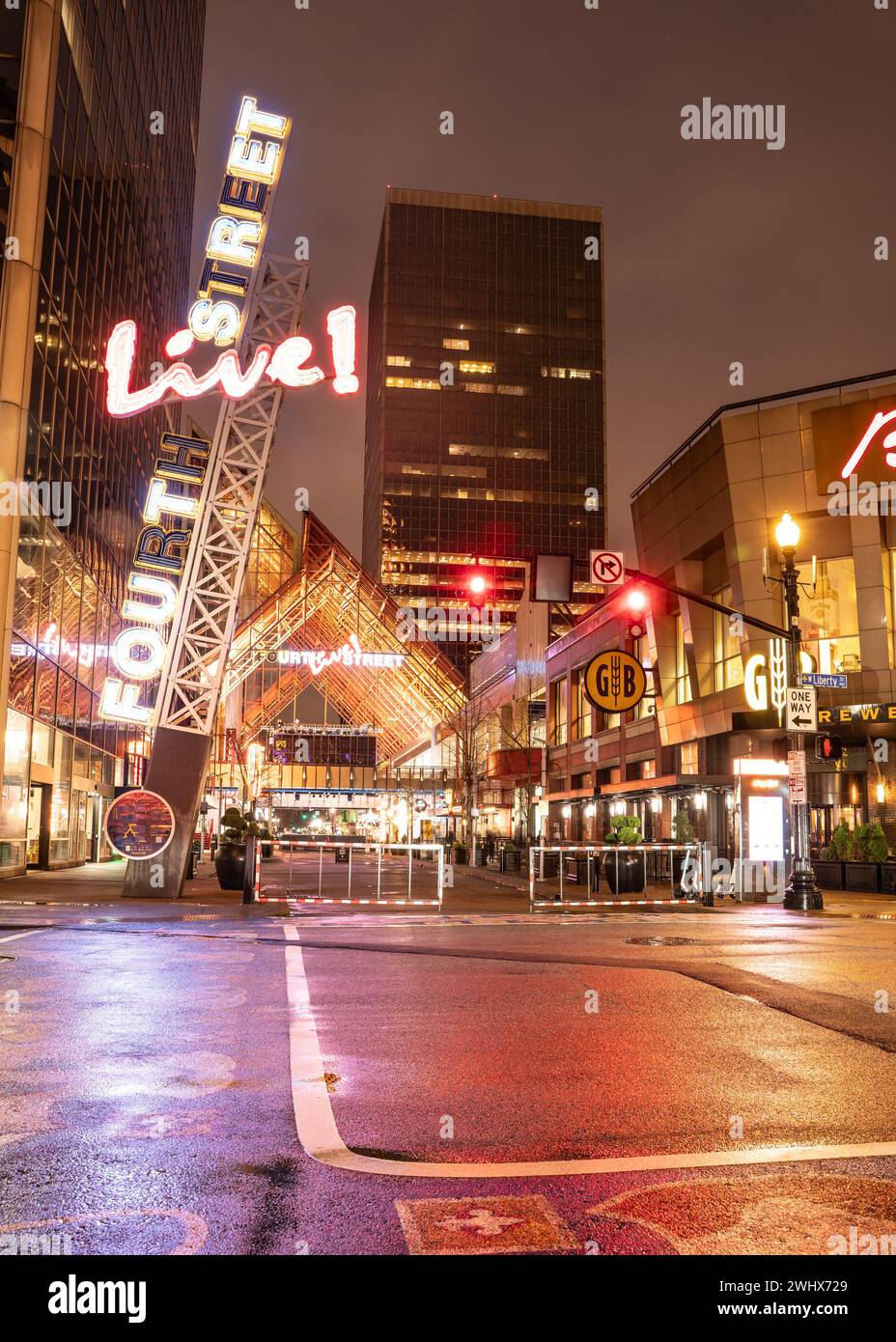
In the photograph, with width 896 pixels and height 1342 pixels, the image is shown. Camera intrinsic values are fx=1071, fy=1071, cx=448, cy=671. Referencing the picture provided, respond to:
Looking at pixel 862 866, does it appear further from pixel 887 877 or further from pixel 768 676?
pixel 768 676

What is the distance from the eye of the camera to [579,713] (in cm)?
5288

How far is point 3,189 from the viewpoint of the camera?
2638 centimetres

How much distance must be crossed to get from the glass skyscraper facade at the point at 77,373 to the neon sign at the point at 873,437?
910 inches

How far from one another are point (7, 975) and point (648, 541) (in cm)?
3364

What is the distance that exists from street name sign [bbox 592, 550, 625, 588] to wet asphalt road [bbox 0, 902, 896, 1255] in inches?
351

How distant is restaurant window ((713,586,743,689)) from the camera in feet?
114

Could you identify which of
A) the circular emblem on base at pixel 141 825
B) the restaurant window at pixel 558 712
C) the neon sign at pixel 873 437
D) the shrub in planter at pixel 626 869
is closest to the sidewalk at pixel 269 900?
the circular emblem on base at pixel 141 825

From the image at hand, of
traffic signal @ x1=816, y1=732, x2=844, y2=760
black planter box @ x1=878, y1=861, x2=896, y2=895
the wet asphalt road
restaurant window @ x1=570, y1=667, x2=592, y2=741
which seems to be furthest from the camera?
restaurant window @ x1=570, y1=667, x2=592, y2=741

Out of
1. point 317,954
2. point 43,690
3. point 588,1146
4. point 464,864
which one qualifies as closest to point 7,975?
point 317,954

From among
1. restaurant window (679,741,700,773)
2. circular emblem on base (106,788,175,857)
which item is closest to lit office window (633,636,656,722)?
restaurant window (679,741,700,773)

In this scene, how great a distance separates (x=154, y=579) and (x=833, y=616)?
794 inches

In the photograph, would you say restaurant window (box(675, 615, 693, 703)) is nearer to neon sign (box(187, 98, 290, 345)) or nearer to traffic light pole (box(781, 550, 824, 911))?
traffic light pole (box(781, 550, 824, 911))

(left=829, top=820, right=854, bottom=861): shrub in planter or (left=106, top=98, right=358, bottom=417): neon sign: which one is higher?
(left=106, top=98, right=358, bottom=417): neon sign

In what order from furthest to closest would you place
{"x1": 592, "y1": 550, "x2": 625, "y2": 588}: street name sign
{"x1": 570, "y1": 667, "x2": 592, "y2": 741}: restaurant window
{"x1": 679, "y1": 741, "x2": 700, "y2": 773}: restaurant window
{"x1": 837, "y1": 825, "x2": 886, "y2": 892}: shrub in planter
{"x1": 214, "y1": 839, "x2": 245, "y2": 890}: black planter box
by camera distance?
1. {"x1": 570, "y1": 667, "x2": 592, "y2": 741}: restaurant window
2. {"x1": 679, "y1": 741, "x2": 700, "y2": 773}: restaurant window
3. {"x1": 837, "y1": 825, "x2": 886, "y2": 892}: shrub in planter
4. {"x1": 214, "y1": 839, "x2": 245, "y2": 890}: black planter box
5. {"x1": 592, "y1": 550, "x2": 625, "y2": 588}: street name sign
